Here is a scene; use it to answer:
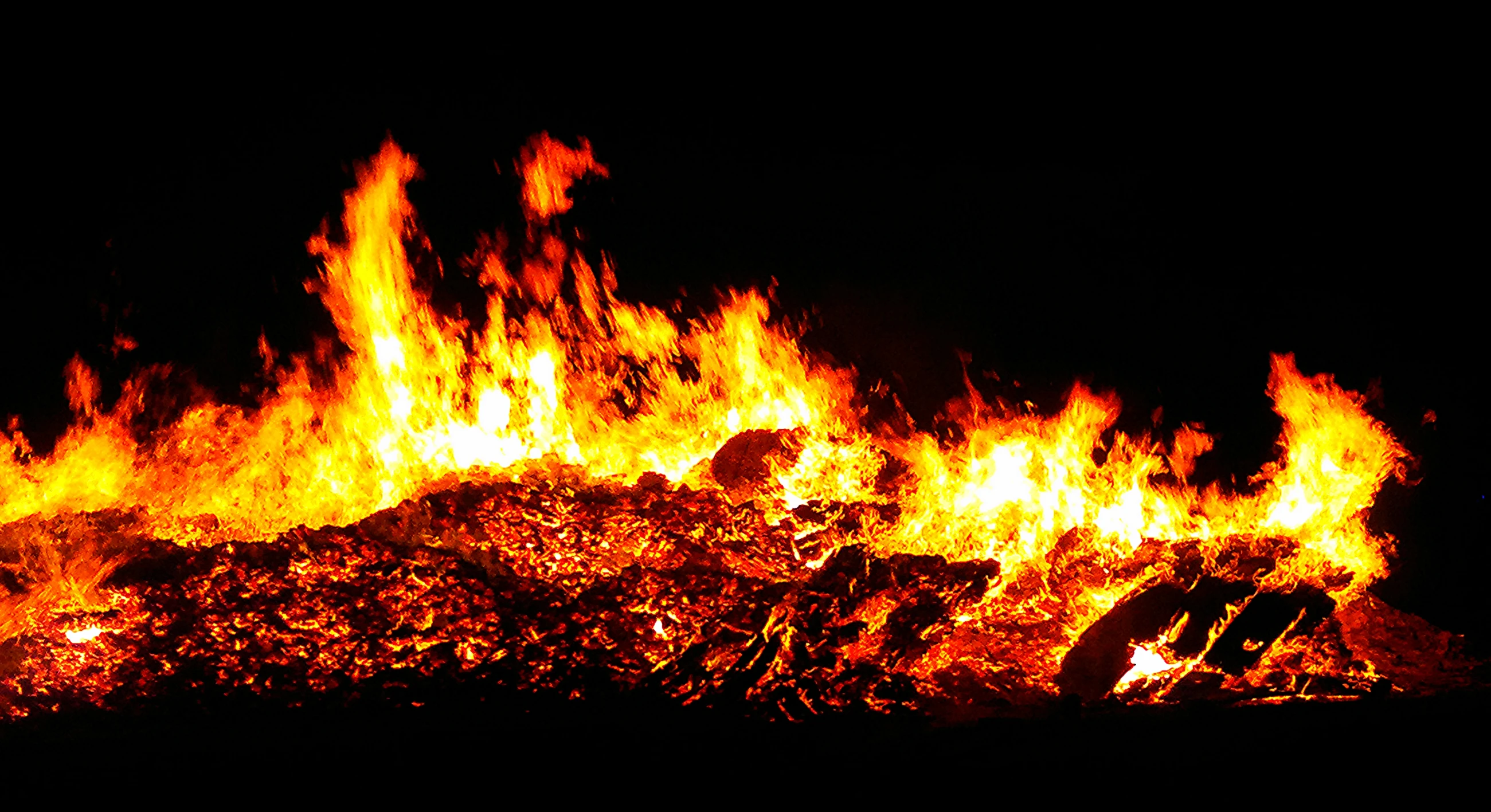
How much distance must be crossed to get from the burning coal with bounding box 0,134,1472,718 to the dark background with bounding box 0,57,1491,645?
1.16 ft

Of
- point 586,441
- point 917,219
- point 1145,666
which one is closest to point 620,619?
point 586,441

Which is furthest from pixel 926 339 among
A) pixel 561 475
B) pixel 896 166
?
pixel 561 475

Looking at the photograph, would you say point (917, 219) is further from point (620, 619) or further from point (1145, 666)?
point (620, 619)

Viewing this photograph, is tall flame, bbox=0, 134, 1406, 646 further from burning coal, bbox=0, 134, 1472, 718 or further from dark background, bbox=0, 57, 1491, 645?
dark background, bbox=0, 57, 1491, 645

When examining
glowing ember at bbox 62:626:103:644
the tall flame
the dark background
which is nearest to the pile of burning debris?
glowing ember at bbox 62:626:103:644

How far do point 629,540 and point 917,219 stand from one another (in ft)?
8.59

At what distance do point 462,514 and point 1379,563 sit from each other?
4288 millimetres

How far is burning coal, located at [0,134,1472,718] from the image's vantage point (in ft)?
11.8

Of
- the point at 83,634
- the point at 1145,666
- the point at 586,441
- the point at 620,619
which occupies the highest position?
the point at 586,441

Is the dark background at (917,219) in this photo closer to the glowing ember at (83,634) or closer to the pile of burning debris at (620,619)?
the pile of burning debris at (620,619)

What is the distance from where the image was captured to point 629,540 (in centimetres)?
381

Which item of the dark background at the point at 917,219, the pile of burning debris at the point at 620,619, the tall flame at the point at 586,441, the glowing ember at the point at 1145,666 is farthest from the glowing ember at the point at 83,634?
the glowing ember at the point at 1145,666

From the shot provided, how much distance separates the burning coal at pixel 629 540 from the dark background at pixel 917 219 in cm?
35

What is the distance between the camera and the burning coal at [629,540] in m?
3.61
